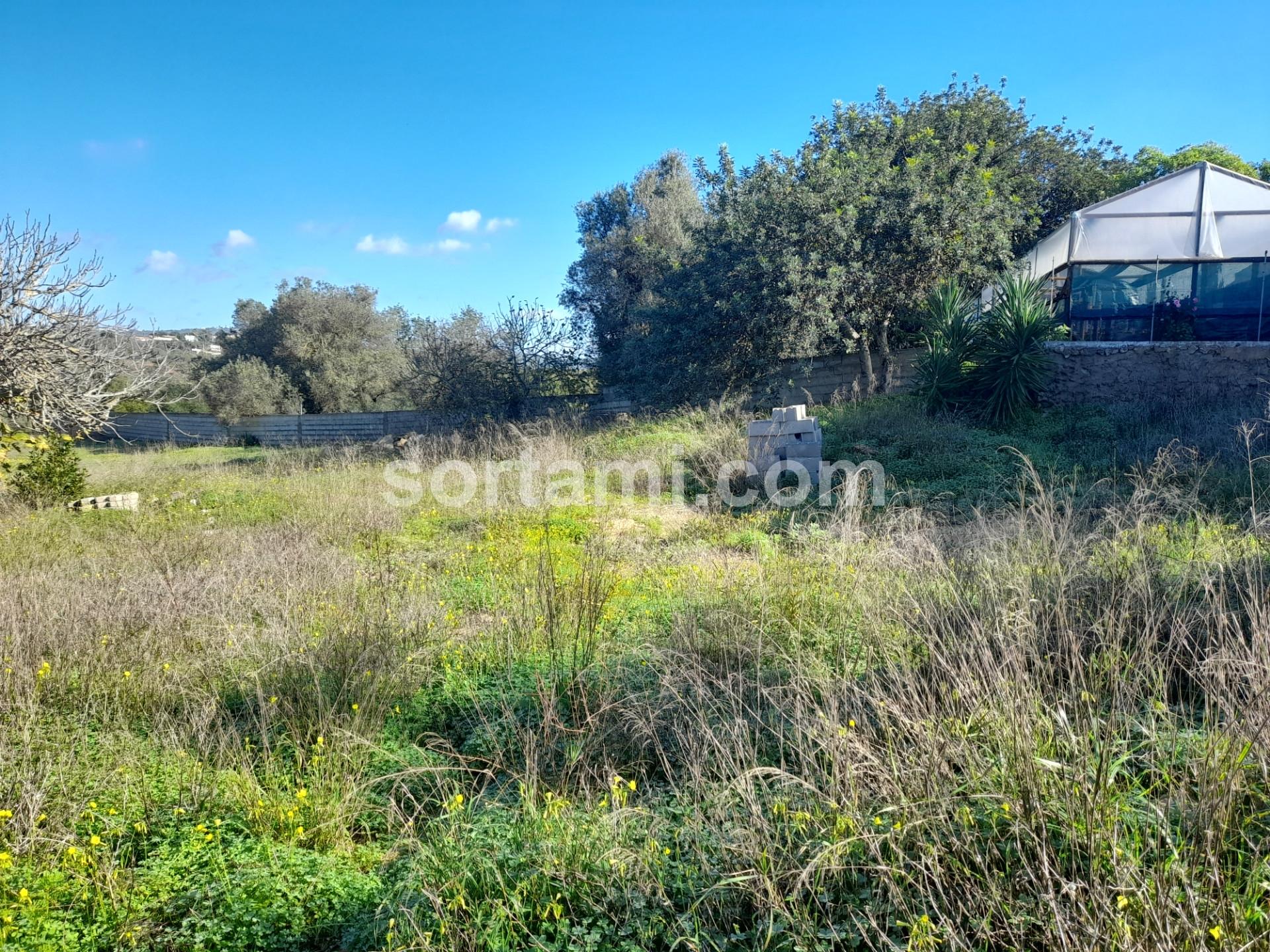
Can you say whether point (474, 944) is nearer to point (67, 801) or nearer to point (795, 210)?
point (67, 801)

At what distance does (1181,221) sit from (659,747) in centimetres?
1529

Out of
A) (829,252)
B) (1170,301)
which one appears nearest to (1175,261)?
(1170,301)

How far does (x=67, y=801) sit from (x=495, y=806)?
165 centimetres

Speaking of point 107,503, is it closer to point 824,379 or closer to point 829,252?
point 829,252

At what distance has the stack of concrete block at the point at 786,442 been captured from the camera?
9.66 meters

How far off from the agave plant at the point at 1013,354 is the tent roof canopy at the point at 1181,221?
2.70 m

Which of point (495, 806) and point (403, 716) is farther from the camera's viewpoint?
point (403, 716)

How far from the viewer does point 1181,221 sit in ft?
44.0

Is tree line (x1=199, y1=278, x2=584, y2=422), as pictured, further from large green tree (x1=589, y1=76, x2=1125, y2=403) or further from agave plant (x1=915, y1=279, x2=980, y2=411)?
agave plant (x1=915, y1=279, x2=980, y2=411)

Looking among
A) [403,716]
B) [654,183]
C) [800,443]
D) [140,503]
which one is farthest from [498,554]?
[654,183]

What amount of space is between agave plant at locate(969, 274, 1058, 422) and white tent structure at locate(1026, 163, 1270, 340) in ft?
7.09

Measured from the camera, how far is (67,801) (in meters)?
2.92

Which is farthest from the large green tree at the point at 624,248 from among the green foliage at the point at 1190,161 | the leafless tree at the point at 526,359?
the green foliage at the point at 1190,161

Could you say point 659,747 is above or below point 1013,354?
below
